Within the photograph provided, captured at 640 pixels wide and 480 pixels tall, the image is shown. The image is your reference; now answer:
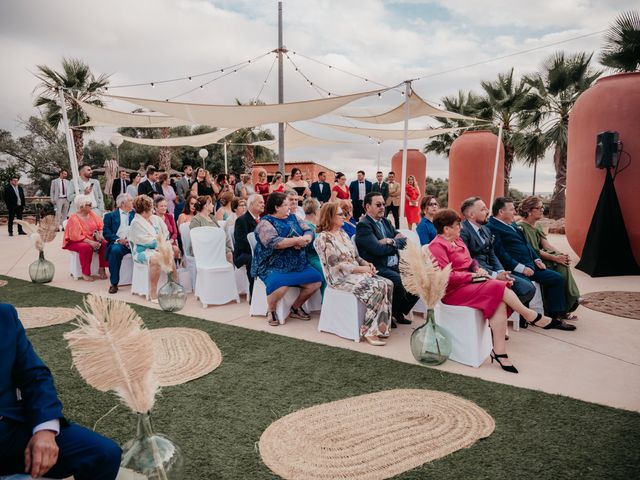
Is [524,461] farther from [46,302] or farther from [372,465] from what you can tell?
[46,302]

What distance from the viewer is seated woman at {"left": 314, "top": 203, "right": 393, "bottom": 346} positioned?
4.07m

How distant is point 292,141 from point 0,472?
574 inches

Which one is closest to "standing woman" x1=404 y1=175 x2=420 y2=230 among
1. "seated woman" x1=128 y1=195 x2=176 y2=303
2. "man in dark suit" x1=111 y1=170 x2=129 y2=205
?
"man in dark suit" x1=111 y1=170 x2=129 y2=205

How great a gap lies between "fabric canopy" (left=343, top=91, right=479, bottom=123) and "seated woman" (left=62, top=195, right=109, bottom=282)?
5.66 m

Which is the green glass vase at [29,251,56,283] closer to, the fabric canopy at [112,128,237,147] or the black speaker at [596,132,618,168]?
the fabric canopy at [112,128,237,147]

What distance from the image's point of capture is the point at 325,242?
4.31 m

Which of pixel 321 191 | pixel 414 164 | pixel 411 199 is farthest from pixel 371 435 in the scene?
pixel 414 164

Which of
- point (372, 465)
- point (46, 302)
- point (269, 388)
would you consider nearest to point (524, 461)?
point (372, 465)

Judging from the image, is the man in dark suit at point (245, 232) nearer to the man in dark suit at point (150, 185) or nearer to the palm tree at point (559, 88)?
the man in dark suit at point (150, 185)

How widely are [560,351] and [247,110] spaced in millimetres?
6178

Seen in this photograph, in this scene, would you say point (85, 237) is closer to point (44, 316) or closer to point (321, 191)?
point (44, 316)

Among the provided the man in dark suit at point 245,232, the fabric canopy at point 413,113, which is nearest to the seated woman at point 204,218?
the man in dark suit at point 245,232

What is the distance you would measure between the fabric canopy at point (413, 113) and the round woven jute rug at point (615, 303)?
168 inches

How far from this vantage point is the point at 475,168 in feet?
43.7
